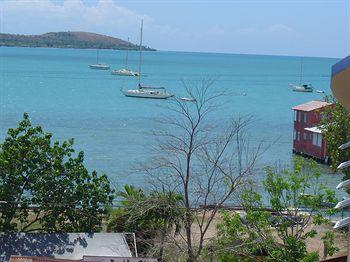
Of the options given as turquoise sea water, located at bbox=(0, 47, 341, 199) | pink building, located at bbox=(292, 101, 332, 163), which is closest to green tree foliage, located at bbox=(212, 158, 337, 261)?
turquoise sea water, located at bbox=(0, 47, 341, 199)

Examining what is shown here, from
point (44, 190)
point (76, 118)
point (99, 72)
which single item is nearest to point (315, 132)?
point (76, 118)

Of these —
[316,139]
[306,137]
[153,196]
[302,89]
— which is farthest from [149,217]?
[302,89]

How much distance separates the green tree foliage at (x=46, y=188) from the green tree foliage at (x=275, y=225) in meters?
5.71

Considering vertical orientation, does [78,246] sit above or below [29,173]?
below

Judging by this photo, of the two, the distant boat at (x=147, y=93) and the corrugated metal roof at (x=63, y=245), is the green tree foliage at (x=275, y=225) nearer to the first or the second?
the corrugated metal roof at (x=63, y=245)

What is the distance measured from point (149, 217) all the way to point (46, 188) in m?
3.37

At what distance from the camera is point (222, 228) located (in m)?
18.2

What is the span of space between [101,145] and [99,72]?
12726cm

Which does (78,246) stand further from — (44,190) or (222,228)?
(222,228)

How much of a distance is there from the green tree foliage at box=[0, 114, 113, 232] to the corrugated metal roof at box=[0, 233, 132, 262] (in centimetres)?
143

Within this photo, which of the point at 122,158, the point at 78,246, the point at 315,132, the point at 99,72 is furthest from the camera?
the point at 99,72

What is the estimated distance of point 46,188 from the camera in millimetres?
22781

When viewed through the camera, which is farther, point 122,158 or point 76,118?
point 76,118

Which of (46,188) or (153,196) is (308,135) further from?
(153,196)
